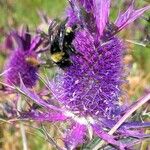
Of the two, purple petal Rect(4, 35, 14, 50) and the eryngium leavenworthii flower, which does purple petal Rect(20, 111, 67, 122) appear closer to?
the eryngium leavenworthii flower

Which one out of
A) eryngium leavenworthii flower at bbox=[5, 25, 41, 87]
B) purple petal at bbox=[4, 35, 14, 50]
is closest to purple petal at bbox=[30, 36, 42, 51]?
eryngium leavenworthii flower at bbox=[5, 25, 41, 87]

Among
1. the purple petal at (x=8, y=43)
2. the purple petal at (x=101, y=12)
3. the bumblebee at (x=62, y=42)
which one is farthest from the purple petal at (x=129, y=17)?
the purple petal at (x=8, y=43)

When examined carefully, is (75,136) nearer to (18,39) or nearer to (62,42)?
(62,42)

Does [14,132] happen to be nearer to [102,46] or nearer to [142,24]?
[142,24]

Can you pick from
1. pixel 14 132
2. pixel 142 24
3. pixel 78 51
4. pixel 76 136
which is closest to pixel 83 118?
pixel 76 136

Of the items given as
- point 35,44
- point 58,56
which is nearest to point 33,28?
point 35,44

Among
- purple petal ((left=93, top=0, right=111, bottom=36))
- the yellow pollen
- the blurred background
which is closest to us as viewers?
purple petal ((left=93, top=0, right=111, bottom=36))

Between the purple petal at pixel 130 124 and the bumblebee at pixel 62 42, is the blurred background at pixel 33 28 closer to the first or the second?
Result: the purple petal at pixel 130 124
